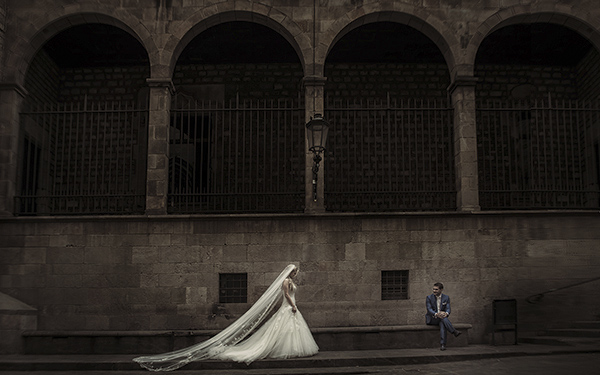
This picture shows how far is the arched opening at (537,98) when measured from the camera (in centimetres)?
1362

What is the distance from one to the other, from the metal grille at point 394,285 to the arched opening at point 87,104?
20.7 ft

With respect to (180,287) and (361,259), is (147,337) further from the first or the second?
(361,259)

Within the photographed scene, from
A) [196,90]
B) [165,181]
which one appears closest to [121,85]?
[196,90]

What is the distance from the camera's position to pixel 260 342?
344 inches

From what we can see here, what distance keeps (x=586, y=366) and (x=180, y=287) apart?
7.06 meters

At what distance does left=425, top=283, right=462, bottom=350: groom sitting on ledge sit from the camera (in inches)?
377

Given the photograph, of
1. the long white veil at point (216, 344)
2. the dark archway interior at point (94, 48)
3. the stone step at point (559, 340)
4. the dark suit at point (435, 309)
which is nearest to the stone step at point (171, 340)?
the dark suit at point (435, 309)

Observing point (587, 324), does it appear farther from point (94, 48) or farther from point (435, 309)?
point (94, 48)

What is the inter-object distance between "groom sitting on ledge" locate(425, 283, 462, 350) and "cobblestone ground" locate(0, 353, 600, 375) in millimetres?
903

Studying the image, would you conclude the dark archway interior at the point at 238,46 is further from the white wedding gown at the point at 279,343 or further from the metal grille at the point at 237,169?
the white wedding gown at the point at 279,343

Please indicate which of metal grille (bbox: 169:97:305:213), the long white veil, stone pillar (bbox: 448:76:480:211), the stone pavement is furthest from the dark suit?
metal grille (bbox: 169:97:305:213)

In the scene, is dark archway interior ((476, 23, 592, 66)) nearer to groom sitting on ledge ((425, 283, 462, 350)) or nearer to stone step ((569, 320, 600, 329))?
stone step ((569, 320, 600, 329))

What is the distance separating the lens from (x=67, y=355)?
31.5ft

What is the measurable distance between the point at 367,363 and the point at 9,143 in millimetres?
8376
